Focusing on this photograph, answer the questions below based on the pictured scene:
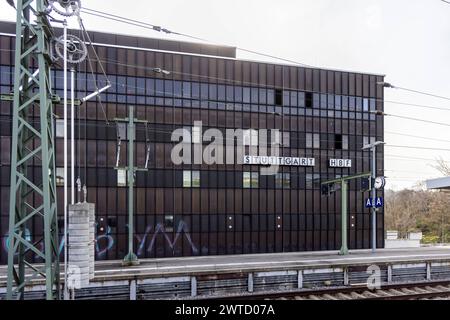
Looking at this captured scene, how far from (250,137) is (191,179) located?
7.04 m

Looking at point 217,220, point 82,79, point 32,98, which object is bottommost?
point 217,220

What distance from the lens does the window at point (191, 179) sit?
3356 centimetres

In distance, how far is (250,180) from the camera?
35438 mm

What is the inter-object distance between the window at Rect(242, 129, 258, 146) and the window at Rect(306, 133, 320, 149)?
5.52 meters

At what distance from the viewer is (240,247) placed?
3481 cm

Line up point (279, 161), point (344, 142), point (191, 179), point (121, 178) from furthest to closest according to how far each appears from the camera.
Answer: point (344, 142), point (279, 161), point (191, 179), point (121, 178)

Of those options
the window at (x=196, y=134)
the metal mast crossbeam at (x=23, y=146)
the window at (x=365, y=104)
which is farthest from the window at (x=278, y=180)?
the metal mast crossbeam at (x=23, y=146)

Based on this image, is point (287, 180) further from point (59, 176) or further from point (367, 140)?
point (59, 176)

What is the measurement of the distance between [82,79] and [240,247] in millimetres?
20445

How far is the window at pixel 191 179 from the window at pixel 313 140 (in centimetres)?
1176

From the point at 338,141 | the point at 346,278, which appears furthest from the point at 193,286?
the point at 338,141

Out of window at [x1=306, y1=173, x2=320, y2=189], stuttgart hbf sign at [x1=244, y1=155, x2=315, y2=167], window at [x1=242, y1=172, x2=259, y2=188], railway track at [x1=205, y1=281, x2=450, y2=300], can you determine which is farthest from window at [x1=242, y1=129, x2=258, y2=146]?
railway track at [x1=205, y1=281, x2=450, y2=300]
